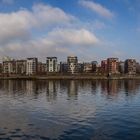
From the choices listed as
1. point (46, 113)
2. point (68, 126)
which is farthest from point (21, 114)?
point (68, 126)

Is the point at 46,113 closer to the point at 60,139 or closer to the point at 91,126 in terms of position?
the point at 91,126

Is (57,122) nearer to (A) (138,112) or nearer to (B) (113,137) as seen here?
(B) (113,137)

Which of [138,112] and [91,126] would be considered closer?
[91,126]

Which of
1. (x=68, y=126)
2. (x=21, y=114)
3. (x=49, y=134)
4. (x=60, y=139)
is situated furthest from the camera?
(x=21, y=114)

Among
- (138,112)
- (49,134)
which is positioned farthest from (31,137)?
(138,112)

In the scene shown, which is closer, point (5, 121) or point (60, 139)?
point (60, 139)

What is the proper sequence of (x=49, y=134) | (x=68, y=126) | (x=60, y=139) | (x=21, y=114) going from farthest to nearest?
(x=21, y=114), (x=68, y=126), (x=49, y=134), (x=60, y=139)

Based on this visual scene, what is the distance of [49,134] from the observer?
3569cm

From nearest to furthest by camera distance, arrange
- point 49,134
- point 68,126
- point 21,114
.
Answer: point 49,134
point 68,126
point 21,114

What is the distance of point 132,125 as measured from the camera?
40.6 metres

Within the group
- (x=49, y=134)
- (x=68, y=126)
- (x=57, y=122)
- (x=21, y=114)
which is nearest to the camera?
(x=49, y=134)

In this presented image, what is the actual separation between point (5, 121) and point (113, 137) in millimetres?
14962

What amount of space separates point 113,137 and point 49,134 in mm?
6532

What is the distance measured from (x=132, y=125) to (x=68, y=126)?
24.7ft
